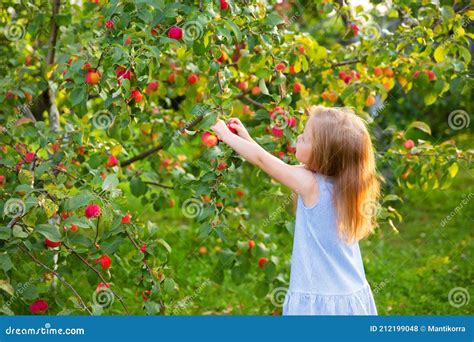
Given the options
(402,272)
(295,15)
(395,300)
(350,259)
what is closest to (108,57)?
(350,259)

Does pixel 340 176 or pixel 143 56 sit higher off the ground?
pixel 143 56

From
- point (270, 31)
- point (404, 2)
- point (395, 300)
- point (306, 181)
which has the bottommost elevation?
point (395, 300)

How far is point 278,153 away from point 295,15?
0.69 metres

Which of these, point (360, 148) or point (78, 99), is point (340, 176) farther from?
point (78, 99)

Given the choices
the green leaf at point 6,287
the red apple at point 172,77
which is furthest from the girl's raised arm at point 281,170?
the red apple at point 172,77

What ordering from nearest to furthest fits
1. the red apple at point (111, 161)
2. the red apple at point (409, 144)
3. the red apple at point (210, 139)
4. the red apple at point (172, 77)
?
the red apple at point (210, 139) → the red apple at point (111, 161) → the red apple at point (409, 144) → the red apple at point (172, 77)

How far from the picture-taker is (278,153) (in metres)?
2.49

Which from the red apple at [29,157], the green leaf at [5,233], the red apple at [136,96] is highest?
the red apple at [136,96]

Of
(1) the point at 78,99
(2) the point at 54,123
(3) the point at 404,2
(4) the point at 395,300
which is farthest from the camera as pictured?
(4) the point at 395,300

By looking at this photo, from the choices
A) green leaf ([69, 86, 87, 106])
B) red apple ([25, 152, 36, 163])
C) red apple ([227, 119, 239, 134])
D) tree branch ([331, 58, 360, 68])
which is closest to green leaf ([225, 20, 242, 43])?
red apple ([227, 119, 239, 134])

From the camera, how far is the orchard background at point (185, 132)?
214 cm

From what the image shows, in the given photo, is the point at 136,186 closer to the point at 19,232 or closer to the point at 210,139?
the point at 210,139

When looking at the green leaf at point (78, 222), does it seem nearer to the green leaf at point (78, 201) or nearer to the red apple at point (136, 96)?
the green leaf at point (78, 201)

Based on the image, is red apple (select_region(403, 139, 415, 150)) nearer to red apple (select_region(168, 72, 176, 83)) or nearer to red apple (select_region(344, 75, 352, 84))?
red apple (select_region(344, 75, 352, 84))
